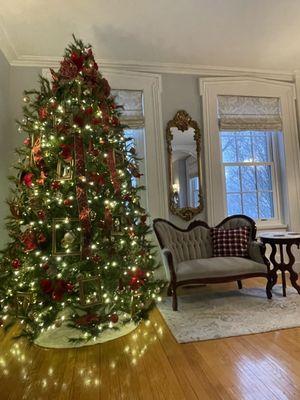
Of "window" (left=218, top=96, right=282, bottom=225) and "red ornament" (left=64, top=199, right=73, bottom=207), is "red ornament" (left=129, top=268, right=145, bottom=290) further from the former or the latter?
"window" (left=218, top=96, right=282, bottom=225)

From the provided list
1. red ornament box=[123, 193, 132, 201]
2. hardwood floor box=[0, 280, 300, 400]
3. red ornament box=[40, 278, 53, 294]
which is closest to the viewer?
hardwood floor box=[0, 280, 300, 400]

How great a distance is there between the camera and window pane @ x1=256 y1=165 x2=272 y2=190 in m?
4.34

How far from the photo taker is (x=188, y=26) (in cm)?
306

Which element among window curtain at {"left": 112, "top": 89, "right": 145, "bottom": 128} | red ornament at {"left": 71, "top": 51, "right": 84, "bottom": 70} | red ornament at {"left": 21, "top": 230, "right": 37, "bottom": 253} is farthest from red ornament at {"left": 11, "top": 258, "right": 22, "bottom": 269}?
window curtain at {"left": 112, "top": 89, "right": 145, "bottom": 128}

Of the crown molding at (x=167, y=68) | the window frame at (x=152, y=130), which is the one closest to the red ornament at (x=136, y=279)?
the window frame at (x=152, y=130)

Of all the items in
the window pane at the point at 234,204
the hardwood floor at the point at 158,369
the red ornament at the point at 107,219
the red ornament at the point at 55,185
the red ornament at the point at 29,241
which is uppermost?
the red ornament at the point at 55,185

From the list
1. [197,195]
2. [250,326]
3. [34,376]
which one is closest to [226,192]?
[197,195]

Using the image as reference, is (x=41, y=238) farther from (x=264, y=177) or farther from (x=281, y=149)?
(x=281, y=149)

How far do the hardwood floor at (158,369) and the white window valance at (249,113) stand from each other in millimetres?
2847

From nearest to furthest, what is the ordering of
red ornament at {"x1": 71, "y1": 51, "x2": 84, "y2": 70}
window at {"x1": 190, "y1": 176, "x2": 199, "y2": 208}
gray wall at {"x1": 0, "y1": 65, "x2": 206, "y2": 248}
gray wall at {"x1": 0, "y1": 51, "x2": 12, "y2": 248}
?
red ornament at {"x1": 71, "y1": 51, "x2": 84, "y2": 70}
gray wall at {"x1": 0, "y1": 51, "x2": 12, "y2": 248}
gray wall at {"x1": 0, "y1": 65, "x2": 206, "y2": 248}
window at {"x1": 190, "y1": 176, "x2": 199, "y2": 208}

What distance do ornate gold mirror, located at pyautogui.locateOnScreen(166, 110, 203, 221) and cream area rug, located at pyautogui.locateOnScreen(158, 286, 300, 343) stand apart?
119 centimetres

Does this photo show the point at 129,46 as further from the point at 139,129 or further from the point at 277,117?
the point at 277,117

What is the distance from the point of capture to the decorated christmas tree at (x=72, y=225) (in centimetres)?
224

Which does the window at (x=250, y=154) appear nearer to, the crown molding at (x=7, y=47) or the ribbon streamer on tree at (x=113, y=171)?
the ribbon streamer on tree at (x=113, y=171)
